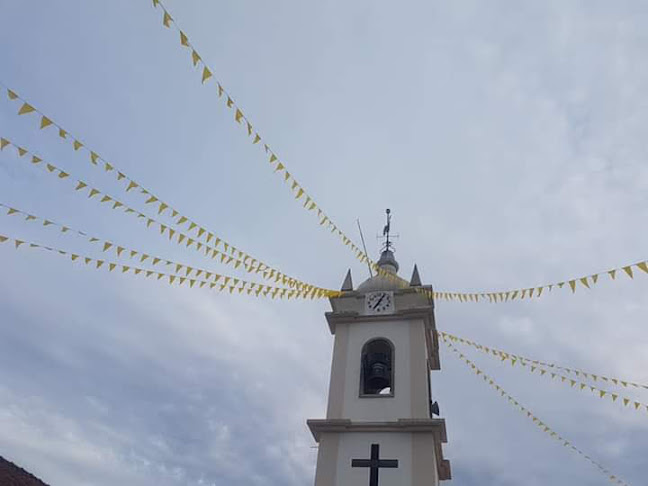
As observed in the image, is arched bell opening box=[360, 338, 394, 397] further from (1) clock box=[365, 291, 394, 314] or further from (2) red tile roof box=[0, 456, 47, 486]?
(2) red tile roof box=[0, 456, 47, 486]

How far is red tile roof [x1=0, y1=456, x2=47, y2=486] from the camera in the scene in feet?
27.0

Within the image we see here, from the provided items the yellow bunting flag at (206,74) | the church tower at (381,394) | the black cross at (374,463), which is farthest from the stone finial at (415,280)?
the yellow bunting flag at (206,74)

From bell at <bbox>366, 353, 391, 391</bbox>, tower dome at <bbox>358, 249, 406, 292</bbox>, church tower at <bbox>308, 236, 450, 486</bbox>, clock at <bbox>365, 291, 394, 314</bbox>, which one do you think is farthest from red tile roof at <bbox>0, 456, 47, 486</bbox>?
tower dome at <bbox>358, 249, 406, 292</bbox>

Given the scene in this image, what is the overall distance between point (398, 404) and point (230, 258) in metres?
4.92

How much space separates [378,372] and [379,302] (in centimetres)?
174

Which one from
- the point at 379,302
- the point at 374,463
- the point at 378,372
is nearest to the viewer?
the point at 374,463

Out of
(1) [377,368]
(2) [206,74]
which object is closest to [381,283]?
(1) [377,368]

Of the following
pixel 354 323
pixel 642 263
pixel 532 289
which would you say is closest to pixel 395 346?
pixel 354 323

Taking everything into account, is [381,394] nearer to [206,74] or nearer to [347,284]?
[347,284]

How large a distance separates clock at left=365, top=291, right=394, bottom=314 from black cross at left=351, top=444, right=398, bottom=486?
3.30m

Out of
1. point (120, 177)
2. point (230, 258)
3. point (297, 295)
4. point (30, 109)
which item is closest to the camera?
point (30, 109)

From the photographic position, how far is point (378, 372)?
1249 centimetres

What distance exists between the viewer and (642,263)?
763 cm

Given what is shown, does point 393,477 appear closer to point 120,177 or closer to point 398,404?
point 398,404
